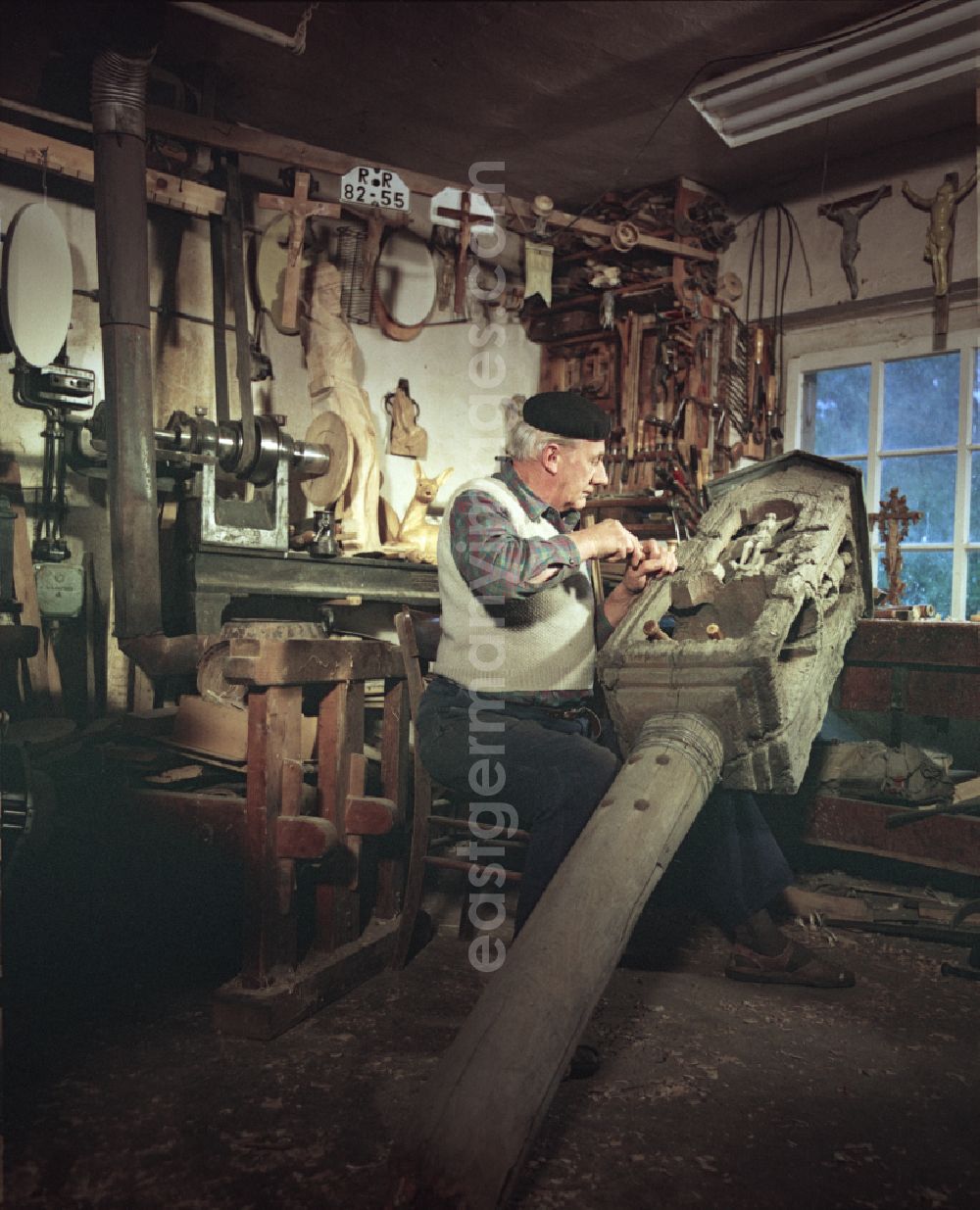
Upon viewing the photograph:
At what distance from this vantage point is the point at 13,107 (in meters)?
4.93

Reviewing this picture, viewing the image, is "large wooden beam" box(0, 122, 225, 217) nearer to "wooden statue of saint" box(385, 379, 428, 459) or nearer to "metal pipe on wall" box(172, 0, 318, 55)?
"metal pipe on wall" box(172, 0, 318, 55)

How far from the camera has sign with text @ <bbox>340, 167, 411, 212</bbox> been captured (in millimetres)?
5738

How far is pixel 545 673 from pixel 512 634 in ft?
0.50

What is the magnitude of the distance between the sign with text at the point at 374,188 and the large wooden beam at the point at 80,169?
71cm

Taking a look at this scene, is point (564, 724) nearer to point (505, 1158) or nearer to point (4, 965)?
point (505, 1158)

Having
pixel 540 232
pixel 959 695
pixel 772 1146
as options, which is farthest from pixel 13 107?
pixel 772 1146

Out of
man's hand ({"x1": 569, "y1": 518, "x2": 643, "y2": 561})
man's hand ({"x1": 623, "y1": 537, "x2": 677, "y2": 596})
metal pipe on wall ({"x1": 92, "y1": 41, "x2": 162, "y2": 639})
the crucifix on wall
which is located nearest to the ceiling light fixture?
the crucifix on wall

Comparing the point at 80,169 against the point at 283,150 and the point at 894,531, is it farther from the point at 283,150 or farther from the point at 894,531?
the point at 894,531

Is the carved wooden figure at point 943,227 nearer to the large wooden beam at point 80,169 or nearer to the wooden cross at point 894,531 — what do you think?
the wooden cross at point 894,531

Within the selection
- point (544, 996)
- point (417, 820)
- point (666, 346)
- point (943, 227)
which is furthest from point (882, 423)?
point (544, 996)

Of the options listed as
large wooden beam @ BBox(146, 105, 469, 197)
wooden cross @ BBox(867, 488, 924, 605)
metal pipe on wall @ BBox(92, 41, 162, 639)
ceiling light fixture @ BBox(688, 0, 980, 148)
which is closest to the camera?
metal pipe on wall @ BBox(92, 41, 162, 639)

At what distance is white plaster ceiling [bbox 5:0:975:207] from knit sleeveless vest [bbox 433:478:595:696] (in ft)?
10.1

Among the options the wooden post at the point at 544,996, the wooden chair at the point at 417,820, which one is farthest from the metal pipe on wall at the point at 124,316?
the wooden post at the point at 544,996

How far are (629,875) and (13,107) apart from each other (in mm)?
4784
